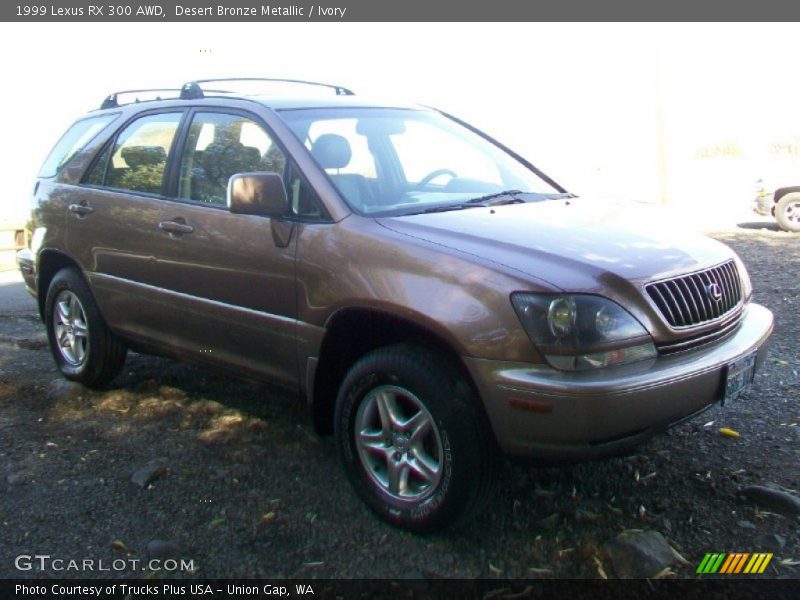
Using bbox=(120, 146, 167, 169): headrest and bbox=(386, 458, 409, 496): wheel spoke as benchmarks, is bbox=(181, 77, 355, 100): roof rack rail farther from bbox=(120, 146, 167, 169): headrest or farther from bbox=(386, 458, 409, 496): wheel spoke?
bbox=(386, 458, 409, 496): wheel spoke

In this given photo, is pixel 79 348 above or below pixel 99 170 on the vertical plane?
below

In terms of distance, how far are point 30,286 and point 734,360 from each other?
4.65m

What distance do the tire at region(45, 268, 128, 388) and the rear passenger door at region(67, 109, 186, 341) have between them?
5.7 inches

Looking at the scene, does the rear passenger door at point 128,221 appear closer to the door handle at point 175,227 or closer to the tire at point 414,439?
the door handle at point 175,227

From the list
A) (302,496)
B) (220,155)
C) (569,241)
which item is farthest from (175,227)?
(569,241)

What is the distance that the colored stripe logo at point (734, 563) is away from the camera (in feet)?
10.8

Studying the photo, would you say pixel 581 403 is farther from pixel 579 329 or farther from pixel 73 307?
pixel 73 307

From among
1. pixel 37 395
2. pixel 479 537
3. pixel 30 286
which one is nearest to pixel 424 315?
pixel 479 537

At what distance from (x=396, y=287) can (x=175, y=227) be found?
161 centimetres

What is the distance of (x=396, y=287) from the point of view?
351 cm

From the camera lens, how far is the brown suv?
3.21 metres

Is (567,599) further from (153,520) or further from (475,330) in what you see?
(153,520)

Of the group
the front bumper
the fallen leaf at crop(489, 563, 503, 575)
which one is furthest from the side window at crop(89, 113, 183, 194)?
the fallen leaf at crop(489, 563, 503, 575)

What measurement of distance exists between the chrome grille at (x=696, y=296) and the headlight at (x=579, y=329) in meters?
0.23
